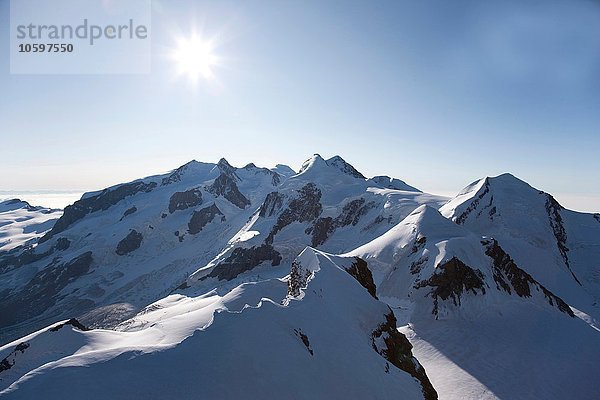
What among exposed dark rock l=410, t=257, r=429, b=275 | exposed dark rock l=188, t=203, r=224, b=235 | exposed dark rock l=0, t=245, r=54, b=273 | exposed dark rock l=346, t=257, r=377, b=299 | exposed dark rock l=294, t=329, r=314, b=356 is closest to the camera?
exposed dark rock l=294, t=329, r=314, b=356

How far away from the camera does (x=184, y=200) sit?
15825 cm

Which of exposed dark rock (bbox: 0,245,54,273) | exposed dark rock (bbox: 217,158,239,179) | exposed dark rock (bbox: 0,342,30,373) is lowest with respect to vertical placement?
exposed dark rock (bbox: 0,245,54,273)

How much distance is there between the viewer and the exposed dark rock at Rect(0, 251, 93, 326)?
103625 mm


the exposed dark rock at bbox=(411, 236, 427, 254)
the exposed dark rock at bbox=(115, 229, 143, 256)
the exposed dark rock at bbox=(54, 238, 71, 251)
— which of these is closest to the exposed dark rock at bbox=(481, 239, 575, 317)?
the exposed dark rock at bbox=(411, 236, 427, 254)

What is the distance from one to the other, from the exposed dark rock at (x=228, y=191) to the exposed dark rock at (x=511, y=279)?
138827 mm

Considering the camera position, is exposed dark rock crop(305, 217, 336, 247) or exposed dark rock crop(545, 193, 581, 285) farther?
exposed dark rock crop(305, 217, 336, 247)

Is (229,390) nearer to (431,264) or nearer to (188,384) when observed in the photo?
(188,384)

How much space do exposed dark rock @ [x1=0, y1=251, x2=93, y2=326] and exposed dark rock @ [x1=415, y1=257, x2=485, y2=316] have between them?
124662mm

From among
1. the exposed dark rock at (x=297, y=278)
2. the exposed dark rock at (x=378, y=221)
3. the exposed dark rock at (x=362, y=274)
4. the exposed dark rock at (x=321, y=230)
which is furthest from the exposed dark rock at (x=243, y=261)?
the exposed dark rock at (x=362, y=274)

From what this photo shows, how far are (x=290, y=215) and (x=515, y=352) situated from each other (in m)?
67.9

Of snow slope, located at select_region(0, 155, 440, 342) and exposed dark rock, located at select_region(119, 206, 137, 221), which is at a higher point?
exposed dark rock, located at select_region(119, 206, 137, 221)

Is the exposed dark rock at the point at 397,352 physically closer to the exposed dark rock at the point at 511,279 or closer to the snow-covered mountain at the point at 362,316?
the snow-covered mountain at the point at 362,316

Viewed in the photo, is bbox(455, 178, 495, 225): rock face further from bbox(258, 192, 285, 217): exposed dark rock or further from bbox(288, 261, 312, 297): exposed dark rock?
bbox(258, 192, 285, 217): exposed dark rock

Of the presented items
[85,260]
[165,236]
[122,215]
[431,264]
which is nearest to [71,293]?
[85,260]
